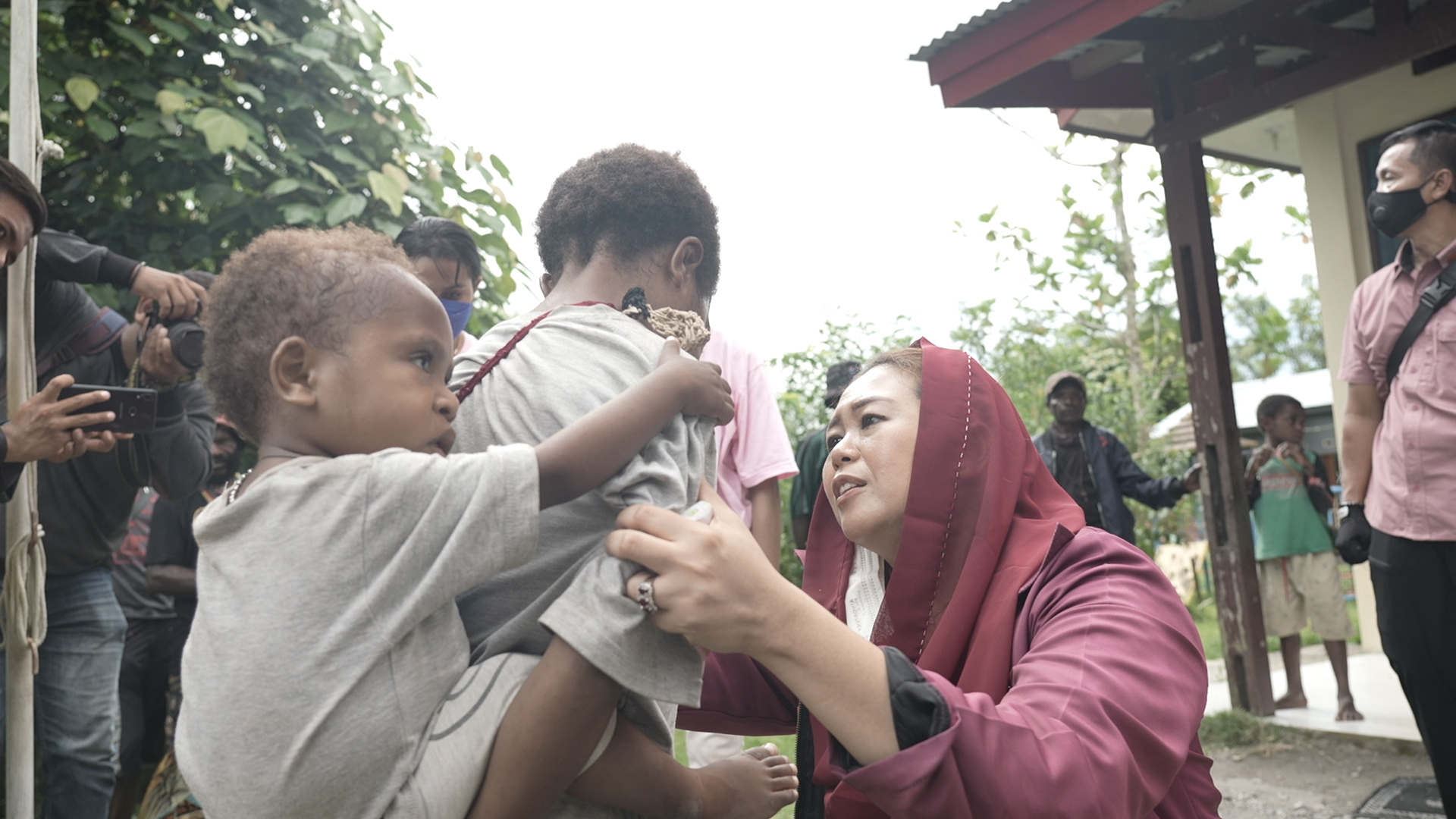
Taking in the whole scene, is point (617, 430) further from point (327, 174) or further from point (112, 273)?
point (327, 174)

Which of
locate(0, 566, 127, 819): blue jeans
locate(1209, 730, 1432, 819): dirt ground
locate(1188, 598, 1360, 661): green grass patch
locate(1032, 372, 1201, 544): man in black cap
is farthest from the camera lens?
locate(1188, 598, 1360, 661): green grass patch

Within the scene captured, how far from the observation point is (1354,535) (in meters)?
3.84

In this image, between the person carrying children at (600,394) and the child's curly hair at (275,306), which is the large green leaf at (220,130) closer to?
the person carrying children at (600,394)

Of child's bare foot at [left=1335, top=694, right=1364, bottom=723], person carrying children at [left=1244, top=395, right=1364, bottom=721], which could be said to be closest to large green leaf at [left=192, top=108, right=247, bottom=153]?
person carrying children at [left=1244, top=395, right=1364, bottom=721]

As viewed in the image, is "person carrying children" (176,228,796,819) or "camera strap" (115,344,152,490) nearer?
"person carrying children" (176,228,796,819)

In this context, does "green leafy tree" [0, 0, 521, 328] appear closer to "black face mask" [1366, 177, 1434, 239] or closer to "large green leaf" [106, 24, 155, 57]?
"large green leaf" [106, 24, 155, 57]

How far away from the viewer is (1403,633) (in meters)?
3.41

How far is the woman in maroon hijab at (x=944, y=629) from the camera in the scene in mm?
1244

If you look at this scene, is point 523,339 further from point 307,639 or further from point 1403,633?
point 1403,633

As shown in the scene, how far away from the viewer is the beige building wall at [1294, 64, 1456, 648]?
6.12 meters

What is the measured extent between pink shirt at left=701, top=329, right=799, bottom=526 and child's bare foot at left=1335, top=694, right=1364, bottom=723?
3.51m

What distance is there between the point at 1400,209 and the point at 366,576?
367cm

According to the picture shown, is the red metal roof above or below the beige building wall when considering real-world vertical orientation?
above

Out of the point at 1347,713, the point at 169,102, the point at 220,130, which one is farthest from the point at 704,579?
the point at 1347,713
